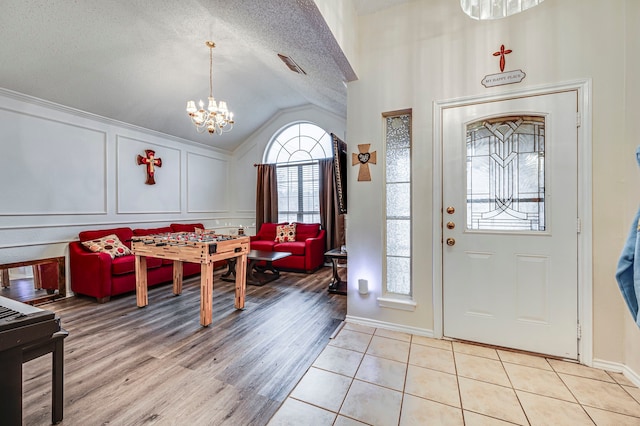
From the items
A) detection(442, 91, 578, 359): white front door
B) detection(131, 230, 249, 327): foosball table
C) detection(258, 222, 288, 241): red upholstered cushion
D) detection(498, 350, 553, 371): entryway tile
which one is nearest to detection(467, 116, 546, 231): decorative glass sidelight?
detection(442, 91, 578, 359): white front door

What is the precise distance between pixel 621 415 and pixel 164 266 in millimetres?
4742

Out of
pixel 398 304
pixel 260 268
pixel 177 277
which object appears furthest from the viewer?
pixel 260 268

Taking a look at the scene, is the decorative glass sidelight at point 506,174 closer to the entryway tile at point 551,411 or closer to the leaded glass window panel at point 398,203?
the leaded glass window panel at point 398,203

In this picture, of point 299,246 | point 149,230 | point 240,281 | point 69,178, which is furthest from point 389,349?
point 69,178

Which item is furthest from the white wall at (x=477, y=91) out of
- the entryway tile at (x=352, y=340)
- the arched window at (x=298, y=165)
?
the arched window at (x=298, y=165)

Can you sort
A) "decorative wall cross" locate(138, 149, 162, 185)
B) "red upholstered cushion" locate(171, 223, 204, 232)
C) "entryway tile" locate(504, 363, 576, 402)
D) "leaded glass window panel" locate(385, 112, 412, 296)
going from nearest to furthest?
1. "entryway tile" locate(504, 363, 576, 402)
2. "leaded glass window panel" locate(385, 112, 412, 296)
3. "decorative wall cross" locate(138, 149, 162, 185)
4. "red upholstered cushion" locate(171, 223, 204, 232)

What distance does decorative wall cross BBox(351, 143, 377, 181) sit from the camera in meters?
2.47

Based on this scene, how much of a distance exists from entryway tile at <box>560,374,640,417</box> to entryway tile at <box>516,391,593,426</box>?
0.13m

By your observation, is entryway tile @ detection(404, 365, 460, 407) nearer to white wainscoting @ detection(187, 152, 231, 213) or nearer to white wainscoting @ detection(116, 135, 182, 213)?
white wainscoting @ detection(116, 135, 182, 213)

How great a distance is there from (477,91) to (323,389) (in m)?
2.54

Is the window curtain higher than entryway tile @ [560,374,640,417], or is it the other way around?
the window curtain

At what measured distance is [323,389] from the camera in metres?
1.64

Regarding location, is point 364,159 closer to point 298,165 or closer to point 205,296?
point 205,296

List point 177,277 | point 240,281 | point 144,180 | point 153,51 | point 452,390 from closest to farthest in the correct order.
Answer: point 452,390 < point 240,281 < point 153,51 < point 177,277 < point 144,180
